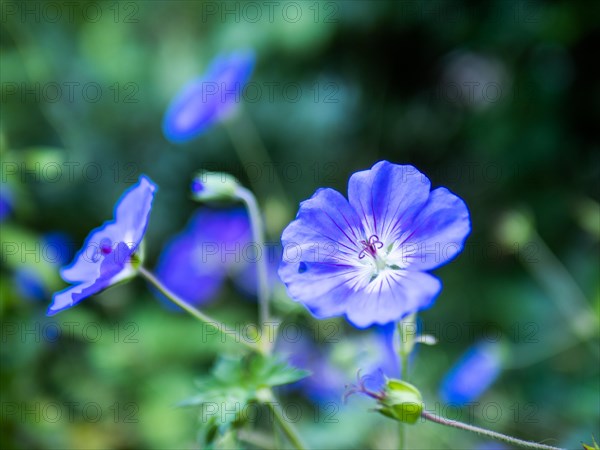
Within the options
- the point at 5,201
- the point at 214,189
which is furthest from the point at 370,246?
the point at 5,201

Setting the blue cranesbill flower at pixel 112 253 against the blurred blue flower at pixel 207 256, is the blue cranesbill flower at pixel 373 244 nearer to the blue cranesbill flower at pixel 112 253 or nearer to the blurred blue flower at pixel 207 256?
the blue cranesbill flower at pixel 112 253

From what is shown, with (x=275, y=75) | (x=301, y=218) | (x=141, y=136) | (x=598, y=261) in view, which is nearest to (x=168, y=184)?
(x=141, y=136)

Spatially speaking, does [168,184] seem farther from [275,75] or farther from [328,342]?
[328,342]

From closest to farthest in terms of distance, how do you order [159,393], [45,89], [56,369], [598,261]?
[56,369] < [159,393] < [598,261] < [45,89]

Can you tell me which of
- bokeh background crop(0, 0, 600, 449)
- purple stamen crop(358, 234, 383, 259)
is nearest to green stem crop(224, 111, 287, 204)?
bokeh background crop(0, 0, 600, 449)

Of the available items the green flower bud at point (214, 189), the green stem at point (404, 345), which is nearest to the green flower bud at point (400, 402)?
the green stem at point (404, 345)
